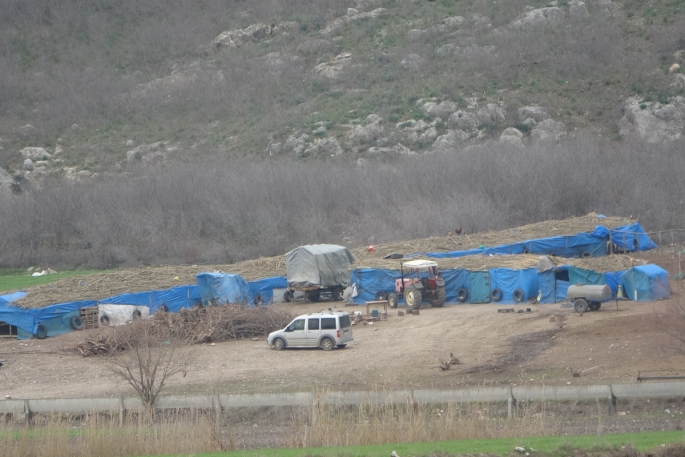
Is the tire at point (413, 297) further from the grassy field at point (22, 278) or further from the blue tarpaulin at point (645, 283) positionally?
the grassy field at point (22, 278)

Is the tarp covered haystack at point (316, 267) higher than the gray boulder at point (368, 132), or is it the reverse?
the gray boulder at point (368, 132)

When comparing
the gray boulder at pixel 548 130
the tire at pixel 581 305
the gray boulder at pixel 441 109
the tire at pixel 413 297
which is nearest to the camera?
the tire at pixel 581 305

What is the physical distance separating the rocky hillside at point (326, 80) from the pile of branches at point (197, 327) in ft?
127

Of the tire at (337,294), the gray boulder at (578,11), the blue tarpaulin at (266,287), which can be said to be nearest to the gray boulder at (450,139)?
the gray boulder at (578,11)

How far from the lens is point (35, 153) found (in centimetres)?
8538

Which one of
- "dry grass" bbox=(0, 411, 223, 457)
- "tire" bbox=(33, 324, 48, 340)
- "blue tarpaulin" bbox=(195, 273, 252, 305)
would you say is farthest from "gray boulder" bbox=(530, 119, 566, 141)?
"dry grass" bbox=(0, 411, 223, 457)

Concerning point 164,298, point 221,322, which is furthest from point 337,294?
point 221,322

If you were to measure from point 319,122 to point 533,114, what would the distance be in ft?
64.4

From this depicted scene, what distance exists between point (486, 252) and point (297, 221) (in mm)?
22242

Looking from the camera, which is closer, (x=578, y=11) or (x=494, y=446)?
(x=494, y=446)

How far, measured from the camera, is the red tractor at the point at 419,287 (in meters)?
34.5

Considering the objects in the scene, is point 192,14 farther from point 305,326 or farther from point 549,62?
point 305,326

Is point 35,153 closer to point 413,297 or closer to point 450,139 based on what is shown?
point 450,139

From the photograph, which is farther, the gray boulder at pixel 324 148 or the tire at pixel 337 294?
the gray boulder at pixel 324 148
